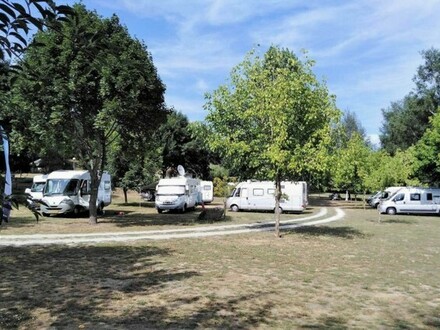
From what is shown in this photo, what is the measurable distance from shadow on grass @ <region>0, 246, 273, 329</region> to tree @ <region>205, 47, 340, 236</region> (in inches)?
250

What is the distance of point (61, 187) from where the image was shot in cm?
2633

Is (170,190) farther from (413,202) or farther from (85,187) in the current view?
(413,202)

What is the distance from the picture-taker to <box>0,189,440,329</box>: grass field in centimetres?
649

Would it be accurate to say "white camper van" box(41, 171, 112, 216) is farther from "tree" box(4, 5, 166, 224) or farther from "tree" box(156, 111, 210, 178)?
"tree" box(156, 111, 210, 178)

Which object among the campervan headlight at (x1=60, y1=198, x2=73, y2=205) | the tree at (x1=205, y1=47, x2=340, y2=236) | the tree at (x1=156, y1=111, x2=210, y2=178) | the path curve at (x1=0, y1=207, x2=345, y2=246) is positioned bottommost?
the path curve at (x1=0, y1=207, x2=345, y2=246)

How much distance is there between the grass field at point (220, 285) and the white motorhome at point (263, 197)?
55.9 feet

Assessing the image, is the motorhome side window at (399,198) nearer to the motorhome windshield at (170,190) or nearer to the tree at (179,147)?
the motorhome windshield at (170,190)

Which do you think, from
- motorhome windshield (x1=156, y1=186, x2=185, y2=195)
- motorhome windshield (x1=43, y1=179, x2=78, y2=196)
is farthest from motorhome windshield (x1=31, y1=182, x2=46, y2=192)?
motorhome windshield (x1=156, y1=186, x2=185, y2=195)

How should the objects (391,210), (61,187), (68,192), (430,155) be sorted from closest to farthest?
1. (68,192)
2. (61,187)
3. (391,210)
4. (430,155)

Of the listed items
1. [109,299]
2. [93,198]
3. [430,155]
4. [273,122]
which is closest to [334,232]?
[273,122]

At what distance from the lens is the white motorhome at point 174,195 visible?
30766 millimetres

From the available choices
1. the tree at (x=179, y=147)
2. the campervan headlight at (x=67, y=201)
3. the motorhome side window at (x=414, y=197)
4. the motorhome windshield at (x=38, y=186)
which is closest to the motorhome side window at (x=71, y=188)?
the campervan headlight at (x=67, y=201)

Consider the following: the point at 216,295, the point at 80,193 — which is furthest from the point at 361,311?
the point at 80,193

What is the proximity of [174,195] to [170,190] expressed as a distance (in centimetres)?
59
